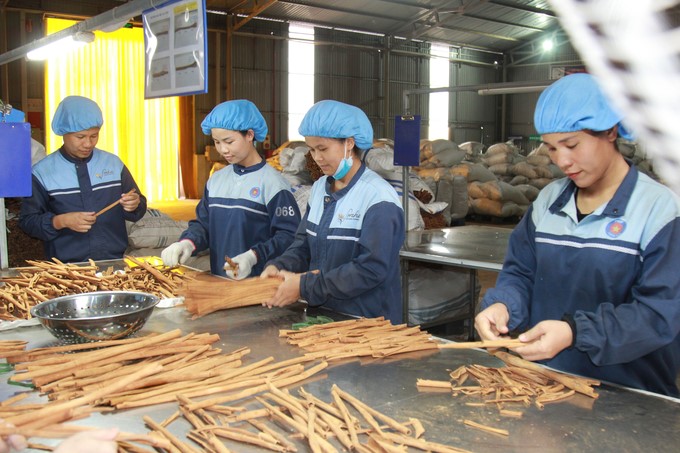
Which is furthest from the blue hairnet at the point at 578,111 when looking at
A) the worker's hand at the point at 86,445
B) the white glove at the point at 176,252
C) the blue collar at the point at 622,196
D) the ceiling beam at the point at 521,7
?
the ceiling beam at the point at 521,7

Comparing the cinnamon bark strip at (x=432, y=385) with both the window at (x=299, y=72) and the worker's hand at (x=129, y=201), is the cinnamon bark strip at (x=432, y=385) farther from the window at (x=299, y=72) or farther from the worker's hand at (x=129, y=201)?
the window at (x=299, y=72)

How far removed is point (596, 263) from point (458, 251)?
2458 millimetres

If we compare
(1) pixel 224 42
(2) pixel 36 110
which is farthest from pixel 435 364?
(1) pixel 224 42

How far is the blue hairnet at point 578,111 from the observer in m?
1.63

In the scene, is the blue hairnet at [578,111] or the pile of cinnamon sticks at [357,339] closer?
the blue hairnet at [578,111]

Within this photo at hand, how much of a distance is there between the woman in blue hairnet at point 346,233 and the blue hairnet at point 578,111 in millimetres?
752

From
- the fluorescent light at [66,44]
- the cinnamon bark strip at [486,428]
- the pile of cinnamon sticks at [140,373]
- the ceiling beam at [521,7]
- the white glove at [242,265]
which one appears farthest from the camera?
the ceiling beam at [521,7]

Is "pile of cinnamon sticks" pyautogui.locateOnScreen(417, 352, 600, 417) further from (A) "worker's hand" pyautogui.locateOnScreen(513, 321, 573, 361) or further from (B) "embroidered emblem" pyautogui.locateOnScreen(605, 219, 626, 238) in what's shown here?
(B) "embroidered emblem" pyautogui.locateOnScreen(605, 219, 626, 238)

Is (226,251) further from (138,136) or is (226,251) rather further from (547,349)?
(138,136)

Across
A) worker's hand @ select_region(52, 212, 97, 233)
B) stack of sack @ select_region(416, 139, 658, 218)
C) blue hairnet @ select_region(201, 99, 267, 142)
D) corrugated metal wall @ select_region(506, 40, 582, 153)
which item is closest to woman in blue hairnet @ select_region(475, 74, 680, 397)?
blue hairnet @ select_region(201, 99, 267, 142)

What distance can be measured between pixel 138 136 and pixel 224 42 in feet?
9.44

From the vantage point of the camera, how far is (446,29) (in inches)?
637

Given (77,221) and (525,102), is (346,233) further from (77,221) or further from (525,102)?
(525,102)

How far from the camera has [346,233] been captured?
2.41 metres
